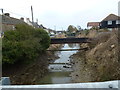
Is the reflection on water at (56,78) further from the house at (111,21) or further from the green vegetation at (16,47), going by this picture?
the house at (111,21)

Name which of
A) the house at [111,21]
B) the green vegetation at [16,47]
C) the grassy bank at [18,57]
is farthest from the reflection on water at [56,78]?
the house at [111,21]

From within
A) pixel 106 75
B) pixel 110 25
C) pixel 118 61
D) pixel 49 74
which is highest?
pixel 110 25

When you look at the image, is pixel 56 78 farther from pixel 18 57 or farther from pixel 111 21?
pixel 111 21

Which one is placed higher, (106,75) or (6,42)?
(6,42)

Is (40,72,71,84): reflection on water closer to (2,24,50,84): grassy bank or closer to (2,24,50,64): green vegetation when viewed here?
(2,24,50,84): grassy bank

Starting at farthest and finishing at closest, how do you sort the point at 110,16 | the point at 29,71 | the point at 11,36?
1. the point at 110,16
2. the point at 29,71
3. the point at 11,36

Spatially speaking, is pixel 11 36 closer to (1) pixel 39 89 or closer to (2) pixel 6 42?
(2) pixel 6 42

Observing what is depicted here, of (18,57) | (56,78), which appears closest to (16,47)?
(18,57)

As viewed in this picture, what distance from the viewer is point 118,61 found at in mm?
11516

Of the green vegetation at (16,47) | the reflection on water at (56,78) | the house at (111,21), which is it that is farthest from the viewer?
the house at (111,21)

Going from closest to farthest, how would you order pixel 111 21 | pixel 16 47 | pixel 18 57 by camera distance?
pixel 16 47 → pixel 18 57 → pixel 111 21

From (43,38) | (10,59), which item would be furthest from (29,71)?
(43,38)

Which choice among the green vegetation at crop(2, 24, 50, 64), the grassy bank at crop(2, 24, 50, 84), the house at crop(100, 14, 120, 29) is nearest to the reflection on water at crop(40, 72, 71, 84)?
the grassy bank at crop(2, 24, 50, 84)

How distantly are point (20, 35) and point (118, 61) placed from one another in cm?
1032
